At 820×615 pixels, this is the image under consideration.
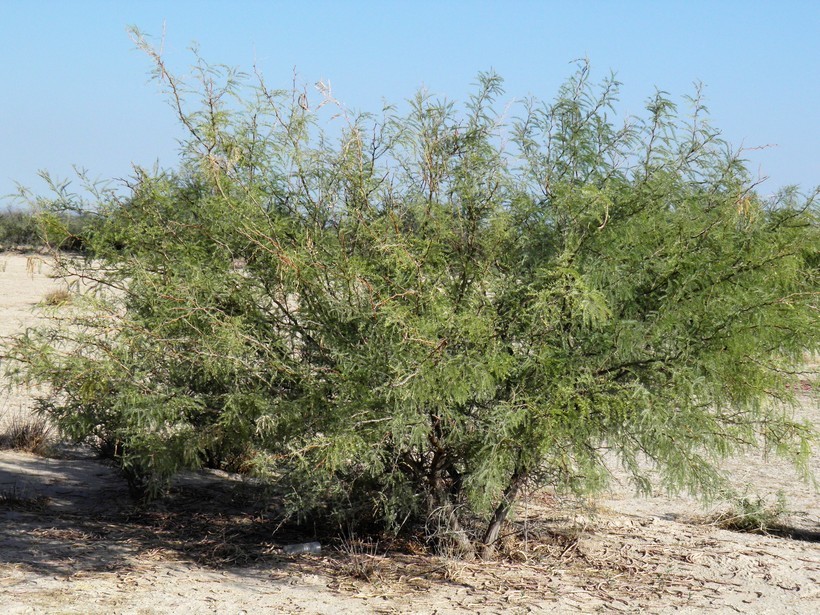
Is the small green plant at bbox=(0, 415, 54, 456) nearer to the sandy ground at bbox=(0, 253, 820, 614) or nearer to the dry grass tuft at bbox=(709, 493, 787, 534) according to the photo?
the sandy ground at bbox=(0, 253, 820, 614)

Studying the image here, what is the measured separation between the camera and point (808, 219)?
6230 mm

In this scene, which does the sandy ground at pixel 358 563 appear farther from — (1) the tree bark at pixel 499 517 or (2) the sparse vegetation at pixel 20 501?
(1) the tree bark at pixel 499 517

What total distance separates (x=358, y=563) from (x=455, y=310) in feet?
6.00

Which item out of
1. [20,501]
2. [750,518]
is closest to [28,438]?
[20,501]

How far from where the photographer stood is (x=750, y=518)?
8148 millimetres

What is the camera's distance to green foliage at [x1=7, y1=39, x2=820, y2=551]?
5.80 meters

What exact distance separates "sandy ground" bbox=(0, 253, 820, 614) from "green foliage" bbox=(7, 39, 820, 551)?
20.3 inches

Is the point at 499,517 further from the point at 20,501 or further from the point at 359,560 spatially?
the point at 20,501

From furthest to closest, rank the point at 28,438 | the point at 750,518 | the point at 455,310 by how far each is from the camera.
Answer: the point at 28,438 < the point at 750,518 < the point at 455,310

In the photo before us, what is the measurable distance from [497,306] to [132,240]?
7.87 feet

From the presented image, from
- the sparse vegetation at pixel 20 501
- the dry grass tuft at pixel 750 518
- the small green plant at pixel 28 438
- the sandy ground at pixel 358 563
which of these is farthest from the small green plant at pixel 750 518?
the small green plant at pixel 28 438

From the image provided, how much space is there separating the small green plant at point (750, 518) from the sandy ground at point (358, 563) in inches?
4.8

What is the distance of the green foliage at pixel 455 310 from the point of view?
5805mm

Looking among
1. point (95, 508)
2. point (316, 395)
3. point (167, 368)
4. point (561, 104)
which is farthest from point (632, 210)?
point (95, 508)
